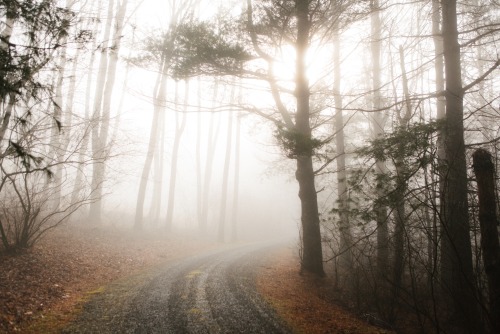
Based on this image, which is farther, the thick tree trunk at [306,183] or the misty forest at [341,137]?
the thick tree trunk at [306,183]

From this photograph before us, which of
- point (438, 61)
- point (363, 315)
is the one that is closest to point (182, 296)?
point (363, 315)

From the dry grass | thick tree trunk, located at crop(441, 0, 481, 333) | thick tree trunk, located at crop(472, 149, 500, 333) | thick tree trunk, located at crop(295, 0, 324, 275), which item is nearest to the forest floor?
the dry grass

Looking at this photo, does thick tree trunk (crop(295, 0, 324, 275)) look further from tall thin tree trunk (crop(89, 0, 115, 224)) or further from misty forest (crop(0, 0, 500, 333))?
tall thin tree trunk (crop(89, 0, 115, 224))

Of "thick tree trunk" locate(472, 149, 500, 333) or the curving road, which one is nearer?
"thick tree trunk" locate(472, 149, 500, 333)

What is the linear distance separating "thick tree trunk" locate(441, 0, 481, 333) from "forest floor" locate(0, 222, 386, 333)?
1676 mm

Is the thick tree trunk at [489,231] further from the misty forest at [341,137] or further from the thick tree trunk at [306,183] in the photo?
the thick tree trunk at [306,183]

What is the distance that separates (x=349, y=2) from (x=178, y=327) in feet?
28.8

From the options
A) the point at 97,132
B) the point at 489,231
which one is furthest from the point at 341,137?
the point at 97,132

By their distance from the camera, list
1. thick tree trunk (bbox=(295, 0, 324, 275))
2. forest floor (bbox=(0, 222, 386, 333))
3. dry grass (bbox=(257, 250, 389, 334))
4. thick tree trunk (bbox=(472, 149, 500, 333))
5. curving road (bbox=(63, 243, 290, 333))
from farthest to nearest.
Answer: thick tree trunk (bbox=(295, 0, 324, 275)) → dry grass (bbox=(257, 250, 389, 334)) → forest floor (bbox=(0, 222, 386, 333)) → curving road (bbox=(63, 243, 290, 333)) → thick tree trunk (bbox=(472, 149, 500, 333))

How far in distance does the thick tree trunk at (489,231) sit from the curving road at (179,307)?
127 inches

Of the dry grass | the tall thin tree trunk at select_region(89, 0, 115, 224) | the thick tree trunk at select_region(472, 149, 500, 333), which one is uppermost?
the tall thin tree trunk at select_region(89, 0, 115, 224)

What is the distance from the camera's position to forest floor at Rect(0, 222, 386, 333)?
553 centimetres

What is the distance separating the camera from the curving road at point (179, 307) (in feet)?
17.1

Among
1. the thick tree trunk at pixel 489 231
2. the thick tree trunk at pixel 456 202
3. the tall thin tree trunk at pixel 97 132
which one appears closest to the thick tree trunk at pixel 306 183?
the thick tree trunk at pixel 456 202
